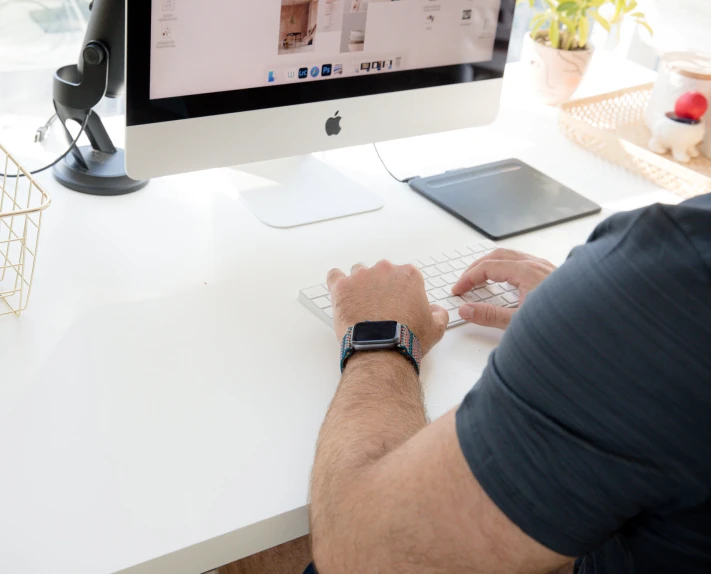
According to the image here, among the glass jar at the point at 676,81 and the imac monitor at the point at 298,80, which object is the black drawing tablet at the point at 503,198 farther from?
the glass jar at the point at 676,81

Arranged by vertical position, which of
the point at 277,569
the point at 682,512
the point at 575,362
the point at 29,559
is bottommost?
the point at 277,569

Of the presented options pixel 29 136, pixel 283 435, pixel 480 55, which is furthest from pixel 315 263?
pixel 29 136

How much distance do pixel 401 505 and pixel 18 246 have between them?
2.08ft

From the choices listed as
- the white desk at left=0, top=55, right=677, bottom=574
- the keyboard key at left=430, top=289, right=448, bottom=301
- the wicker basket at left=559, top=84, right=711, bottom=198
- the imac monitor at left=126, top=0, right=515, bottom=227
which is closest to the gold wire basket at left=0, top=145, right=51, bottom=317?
the white desk at left=0, top=55, right=677, bottom=574

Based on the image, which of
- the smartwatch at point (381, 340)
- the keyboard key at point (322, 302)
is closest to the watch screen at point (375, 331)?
the smartwatch at point (381, 340)

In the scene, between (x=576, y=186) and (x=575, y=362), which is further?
(x=576, y=186)

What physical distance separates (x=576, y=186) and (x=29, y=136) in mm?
905

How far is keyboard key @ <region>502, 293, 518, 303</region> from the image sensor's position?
1.03 meters

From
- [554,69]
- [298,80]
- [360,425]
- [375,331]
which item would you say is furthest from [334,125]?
[554,69]

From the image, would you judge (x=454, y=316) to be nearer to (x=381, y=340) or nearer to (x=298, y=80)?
(x=381, y=340)

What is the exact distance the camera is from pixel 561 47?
63.9 inches

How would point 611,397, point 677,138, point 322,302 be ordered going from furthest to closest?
point 677,138, point 322,302, point 611,397

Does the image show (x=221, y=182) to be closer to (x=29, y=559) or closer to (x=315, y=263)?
(x=315, y=263)

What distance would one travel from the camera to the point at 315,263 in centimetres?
108
